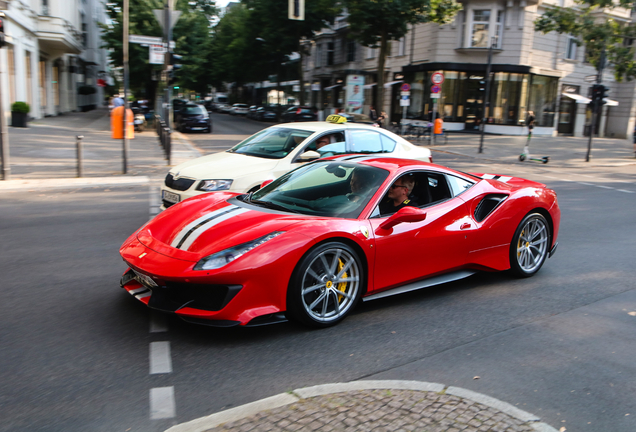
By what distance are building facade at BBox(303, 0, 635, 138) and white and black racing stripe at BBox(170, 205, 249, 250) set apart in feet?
99.9

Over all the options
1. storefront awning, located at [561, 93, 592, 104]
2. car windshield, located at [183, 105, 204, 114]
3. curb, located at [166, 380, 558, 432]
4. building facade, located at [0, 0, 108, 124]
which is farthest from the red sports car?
storefront awning, located at [561, 93, 592, 104]

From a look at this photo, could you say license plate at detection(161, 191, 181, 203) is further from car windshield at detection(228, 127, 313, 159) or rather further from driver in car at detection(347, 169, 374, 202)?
driver in car at detection(347, 169, 374, 202)

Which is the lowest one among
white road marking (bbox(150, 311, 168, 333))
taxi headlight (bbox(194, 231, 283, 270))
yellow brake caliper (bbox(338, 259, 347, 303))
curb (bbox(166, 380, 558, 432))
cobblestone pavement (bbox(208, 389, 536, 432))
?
white road marking (bbox(150, 311, 168, 333))

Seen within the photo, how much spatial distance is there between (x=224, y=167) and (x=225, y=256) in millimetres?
4260

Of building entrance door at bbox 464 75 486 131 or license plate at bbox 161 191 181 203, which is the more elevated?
building entrance door at bbox 464 75 486 131

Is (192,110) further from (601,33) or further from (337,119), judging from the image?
(337,119)

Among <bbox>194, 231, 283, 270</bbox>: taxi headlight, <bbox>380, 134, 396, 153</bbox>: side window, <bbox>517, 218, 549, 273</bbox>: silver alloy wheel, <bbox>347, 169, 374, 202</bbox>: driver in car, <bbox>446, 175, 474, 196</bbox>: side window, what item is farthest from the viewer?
<bbox>380, 134, 396, 153</bbox>: side window

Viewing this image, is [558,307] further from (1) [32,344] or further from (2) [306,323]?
(1) [32,344]

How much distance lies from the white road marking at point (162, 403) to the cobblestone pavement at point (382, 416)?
42cm

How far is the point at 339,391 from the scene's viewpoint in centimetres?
327

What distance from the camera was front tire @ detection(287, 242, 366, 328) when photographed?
13.5 ft

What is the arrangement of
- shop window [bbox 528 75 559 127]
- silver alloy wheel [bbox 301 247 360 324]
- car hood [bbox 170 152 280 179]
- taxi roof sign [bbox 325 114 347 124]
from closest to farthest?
silver alloy wheel [bbox 301 247 360 324] < car hood [bbox 170 152 280 179] < taxi roof sign [bbox 325 114 347 124] < shop window [bbox 528 75 559 127]

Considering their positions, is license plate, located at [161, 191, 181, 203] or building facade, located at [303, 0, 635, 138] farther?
building facade, located at [303, 0, 635, 138]

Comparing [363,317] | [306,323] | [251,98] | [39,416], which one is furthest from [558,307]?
[251,98]
